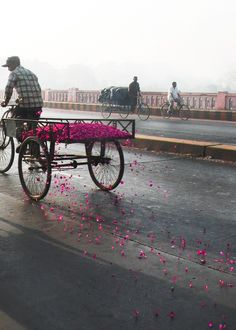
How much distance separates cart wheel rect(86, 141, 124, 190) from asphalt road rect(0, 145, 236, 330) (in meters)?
0.16

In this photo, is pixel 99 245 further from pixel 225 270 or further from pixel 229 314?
pixel 229 314

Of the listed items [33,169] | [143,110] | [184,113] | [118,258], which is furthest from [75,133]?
[184,113]

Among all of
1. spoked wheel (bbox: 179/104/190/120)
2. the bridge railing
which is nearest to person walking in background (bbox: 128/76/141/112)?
spoked wheel (bbox: 179/104/190/120)

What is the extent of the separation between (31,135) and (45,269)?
9.36 ft

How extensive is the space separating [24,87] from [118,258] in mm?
4424

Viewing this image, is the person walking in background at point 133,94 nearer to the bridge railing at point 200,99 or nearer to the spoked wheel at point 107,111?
the spoked wheel at point 107,111

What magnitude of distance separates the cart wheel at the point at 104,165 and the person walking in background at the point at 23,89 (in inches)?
53.3

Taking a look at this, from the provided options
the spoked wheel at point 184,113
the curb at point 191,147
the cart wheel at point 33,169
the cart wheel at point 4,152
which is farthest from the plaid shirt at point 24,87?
the spoked wheel at point 184,113

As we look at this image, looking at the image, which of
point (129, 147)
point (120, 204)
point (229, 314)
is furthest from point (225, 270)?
point (129, 147)

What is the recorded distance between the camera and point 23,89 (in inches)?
314

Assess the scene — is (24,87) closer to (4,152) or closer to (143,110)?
(4,152)

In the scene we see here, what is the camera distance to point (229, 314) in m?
3.29

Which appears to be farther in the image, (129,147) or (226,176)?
(129,147)

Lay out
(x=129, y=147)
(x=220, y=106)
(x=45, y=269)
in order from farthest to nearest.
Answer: (x=220, y=106)
(x=129, y=147)
(x=45, y=269)
